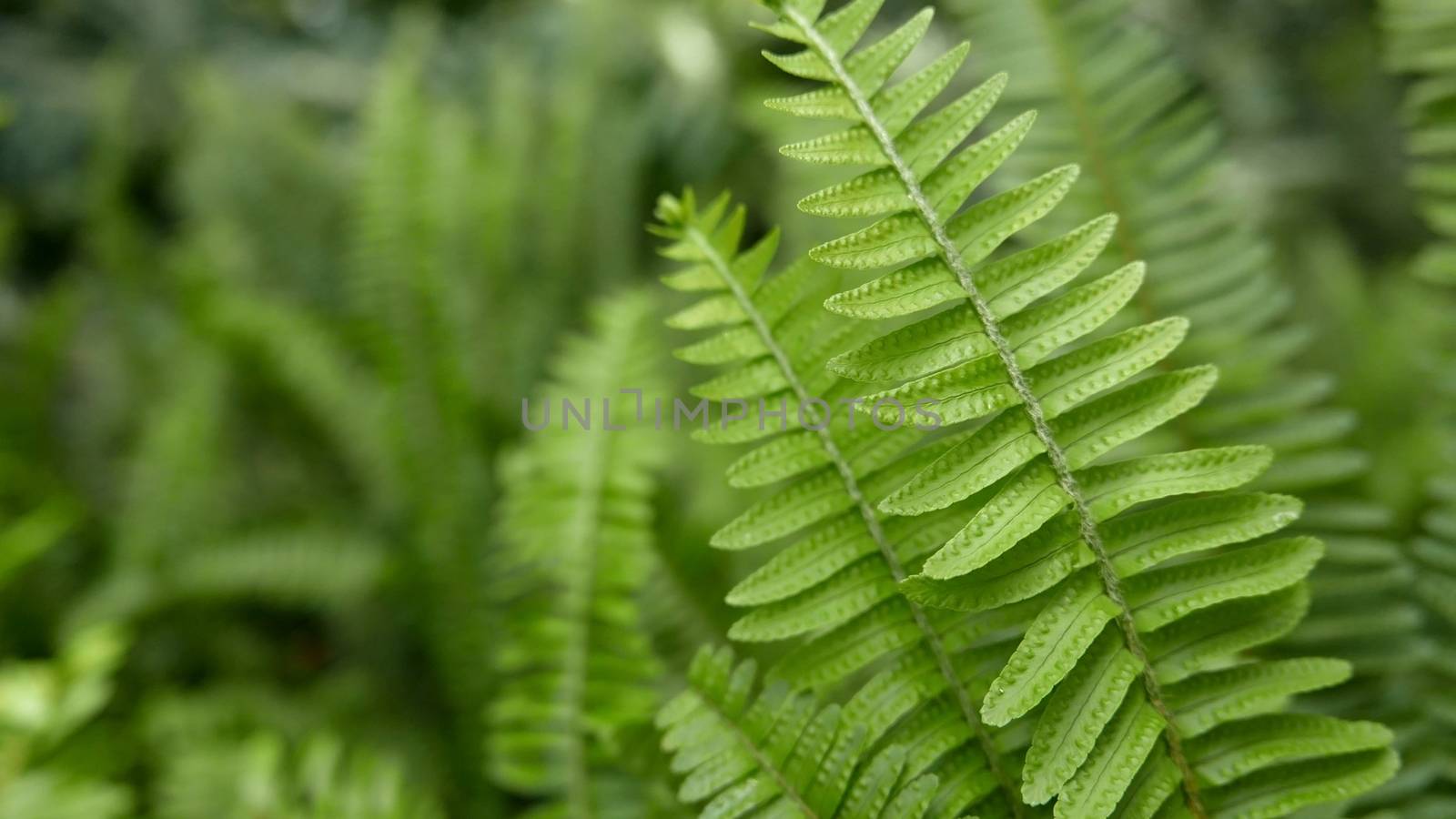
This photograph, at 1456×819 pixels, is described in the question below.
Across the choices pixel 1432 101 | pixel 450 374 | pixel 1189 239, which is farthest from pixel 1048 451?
pixel 450 374

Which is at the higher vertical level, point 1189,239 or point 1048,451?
point 1189,239

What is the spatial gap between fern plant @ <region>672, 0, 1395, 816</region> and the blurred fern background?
288mm

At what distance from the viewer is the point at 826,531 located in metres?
0.53

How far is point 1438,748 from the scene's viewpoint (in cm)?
65

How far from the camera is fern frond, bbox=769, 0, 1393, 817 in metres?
0.45

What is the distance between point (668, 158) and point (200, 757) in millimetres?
1358

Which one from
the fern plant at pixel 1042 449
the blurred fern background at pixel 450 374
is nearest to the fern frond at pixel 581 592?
the blurred fern background at pixel 450 374

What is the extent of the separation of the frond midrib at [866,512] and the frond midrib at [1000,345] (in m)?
0.09

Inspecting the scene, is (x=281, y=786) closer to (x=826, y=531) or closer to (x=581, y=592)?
(x=581, y=592)

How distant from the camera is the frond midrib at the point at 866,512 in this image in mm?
524

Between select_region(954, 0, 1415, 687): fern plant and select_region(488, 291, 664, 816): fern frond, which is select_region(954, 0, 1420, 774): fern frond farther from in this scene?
select_region(488, 291, 664, 816): fern frond

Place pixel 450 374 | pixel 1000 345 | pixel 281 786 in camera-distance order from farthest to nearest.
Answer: pixel 450 374 → pixel 281 786 → pixel 1000 345

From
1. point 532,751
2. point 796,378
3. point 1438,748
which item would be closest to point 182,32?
point 532,751

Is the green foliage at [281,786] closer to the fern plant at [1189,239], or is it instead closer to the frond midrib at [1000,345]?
the frond midrib at [1000,345]
